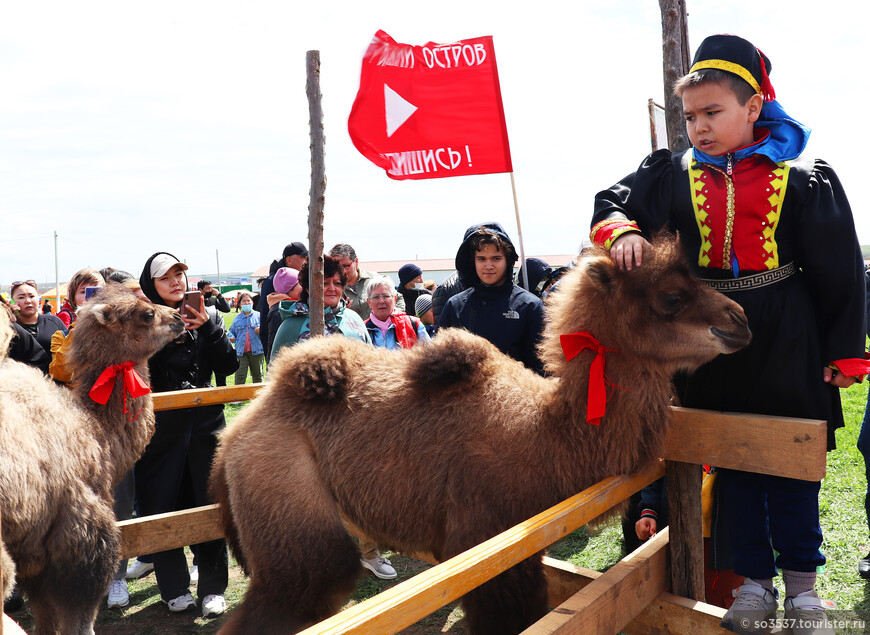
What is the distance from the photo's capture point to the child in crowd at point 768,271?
2.56 m

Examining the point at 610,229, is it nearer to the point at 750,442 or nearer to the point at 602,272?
the point at 602,272

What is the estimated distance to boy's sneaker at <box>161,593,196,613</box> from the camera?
4.55 m

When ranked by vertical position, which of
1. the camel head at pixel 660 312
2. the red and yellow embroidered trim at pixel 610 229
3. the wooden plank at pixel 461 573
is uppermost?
the red and yellow embroidered trim at pixel 610 229

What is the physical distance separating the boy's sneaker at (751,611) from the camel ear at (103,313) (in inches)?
143

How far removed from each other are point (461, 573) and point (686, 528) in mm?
1634

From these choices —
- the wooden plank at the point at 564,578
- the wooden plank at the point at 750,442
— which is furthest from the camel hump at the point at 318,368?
the wooden plank at the point at 564,578

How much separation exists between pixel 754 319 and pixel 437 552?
1.74 metres

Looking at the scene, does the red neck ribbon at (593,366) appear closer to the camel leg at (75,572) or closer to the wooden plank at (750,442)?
the wooden plank at (750,442)

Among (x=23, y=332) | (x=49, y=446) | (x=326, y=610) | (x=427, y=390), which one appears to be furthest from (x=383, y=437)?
(x=23, y=332)

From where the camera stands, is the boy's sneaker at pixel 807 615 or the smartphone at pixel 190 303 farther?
the smartphone at pixel 190 303

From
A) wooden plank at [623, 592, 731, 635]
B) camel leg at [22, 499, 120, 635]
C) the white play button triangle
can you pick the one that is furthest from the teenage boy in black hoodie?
camel leg at [22, 499, 120, 635]

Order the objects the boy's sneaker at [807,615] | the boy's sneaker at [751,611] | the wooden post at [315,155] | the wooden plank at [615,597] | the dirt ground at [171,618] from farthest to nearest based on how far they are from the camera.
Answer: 1. the wooden post at [315,155]
2. the dirt ground at [171,618]
3. the boy's sneaker at [751,611]
4. the boy's sneaker at [807,615]
5. the wooden plank at [615,597]

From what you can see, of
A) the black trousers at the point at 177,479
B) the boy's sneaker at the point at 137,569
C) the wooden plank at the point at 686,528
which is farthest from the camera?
the boy's sneaker at the point at 137,569

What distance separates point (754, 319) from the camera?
2678 millimetres
